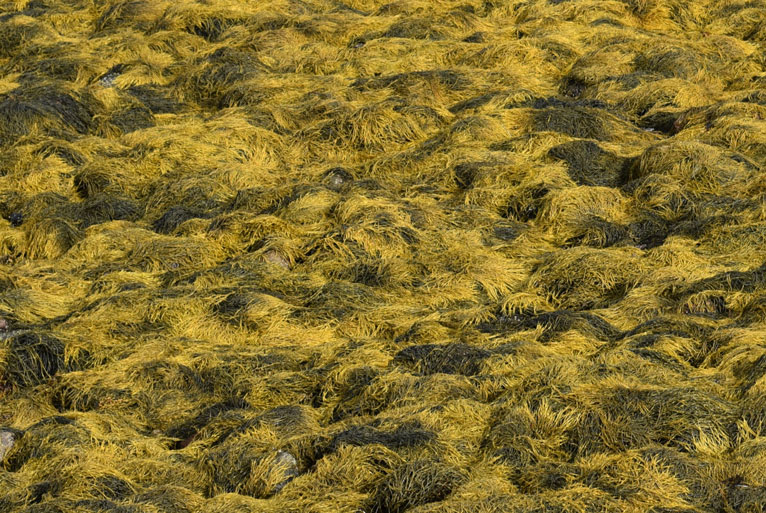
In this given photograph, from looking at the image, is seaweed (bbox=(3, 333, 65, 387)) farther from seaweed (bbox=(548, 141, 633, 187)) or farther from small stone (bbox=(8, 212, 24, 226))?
seaweed (bbox=(548, 141, 633, 187))

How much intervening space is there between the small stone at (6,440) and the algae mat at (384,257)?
0.04 metres

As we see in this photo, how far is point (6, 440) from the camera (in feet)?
21.2

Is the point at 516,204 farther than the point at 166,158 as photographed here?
No

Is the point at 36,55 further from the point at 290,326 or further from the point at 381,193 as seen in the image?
the point at 290,326

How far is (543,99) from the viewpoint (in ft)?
38.0

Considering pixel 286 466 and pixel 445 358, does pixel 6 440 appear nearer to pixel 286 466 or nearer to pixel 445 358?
pixel 286 466

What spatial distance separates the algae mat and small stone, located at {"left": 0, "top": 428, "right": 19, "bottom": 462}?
0.04m

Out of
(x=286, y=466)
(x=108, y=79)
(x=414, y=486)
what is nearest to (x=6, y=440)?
(x=286, y=466)

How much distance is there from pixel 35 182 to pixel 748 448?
285 inches

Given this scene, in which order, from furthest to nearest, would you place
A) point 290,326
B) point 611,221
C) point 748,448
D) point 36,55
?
point 36,55 < point 611,221 < point 290,326 < point 748,448

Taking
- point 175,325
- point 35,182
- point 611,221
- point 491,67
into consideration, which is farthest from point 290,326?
point 491,67

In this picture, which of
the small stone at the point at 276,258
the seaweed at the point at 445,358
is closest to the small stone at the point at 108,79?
the small stone at the point at 276,258

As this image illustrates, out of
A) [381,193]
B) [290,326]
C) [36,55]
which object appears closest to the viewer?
[290,326]

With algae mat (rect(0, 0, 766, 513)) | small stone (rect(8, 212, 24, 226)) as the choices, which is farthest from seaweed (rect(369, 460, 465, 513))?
small stone (rect(8, 212, 24, 226))
